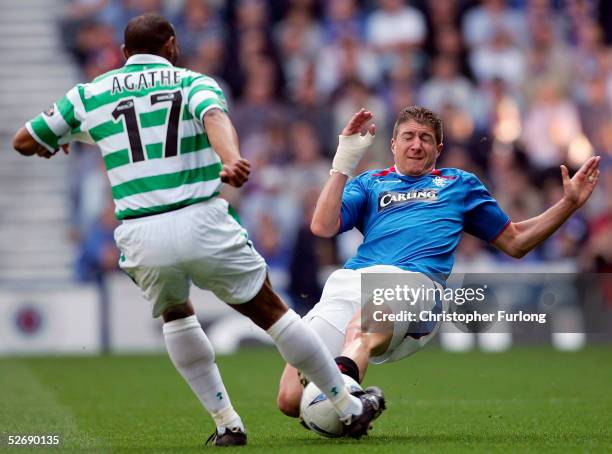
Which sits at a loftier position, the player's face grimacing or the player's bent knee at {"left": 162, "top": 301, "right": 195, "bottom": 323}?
the player's face grimacing

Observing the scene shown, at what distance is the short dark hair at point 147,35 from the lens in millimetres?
6395

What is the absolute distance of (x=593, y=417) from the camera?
26.9ft

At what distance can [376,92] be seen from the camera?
18.1m

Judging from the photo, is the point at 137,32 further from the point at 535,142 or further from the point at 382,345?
the point at 535,142

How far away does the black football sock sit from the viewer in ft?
22.9

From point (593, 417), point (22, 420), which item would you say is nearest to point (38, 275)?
point (22, 420)

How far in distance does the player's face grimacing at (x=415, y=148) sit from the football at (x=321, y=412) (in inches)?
57.0

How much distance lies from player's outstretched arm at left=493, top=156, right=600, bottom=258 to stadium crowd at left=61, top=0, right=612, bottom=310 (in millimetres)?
8136

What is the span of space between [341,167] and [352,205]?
56 centimetres

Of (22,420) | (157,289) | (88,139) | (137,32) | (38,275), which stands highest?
(137,32)

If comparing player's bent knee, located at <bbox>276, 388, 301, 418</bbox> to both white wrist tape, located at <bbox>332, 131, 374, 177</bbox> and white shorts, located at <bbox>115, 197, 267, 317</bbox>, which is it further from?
white wrist tape, located at <bbox>332, 131, 374, 177</bbox>

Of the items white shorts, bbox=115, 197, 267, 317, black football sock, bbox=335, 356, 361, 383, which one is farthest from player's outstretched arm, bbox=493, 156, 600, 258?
white shorts, bbox=115, 197, 267, 317

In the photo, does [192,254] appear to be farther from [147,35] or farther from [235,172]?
[147,35]

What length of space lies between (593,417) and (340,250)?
855cm
